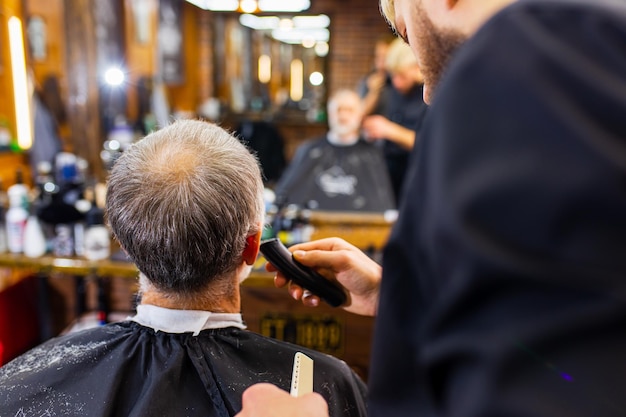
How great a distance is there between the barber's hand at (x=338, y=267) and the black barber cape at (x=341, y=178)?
2.23 meters

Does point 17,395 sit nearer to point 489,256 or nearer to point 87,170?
point 489,256

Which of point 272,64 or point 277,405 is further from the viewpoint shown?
point 272,64

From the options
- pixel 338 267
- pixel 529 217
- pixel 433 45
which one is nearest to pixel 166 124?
pixel 338 267

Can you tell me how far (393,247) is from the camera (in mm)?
538

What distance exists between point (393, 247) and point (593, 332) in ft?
0.64

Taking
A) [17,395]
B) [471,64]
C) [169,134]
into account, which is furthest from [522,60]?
[17,395]

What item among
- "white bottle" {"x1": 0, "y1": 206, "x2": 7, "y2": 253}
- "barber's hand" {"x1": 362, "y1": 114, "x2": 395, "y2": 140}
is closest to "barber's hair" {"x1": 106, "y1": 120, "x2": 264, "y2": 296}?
"white bottle" {"x1": 0, "y1": 206, "x2": 7, "y2": 253}

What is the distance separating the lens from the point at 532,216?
415 millimetres

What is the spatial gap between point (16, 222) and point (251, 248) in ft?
6.17

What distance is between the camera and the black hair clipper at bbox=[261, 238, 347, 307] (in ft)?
4.17

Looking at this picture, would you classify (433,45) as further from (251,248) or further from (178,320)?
(178,320)

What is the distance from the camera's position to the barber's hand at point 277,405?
0.65 metres

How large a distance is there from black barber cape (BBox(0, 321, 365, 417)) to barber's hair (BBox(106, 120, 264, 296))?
0.50 feet

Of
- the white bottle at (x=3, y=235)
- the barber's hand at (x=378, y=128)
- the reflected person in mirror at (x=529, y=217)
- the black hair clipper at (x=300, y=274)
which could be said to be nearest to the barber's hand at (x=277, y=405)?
the reflected person in mirror at (x=529, y=217)
